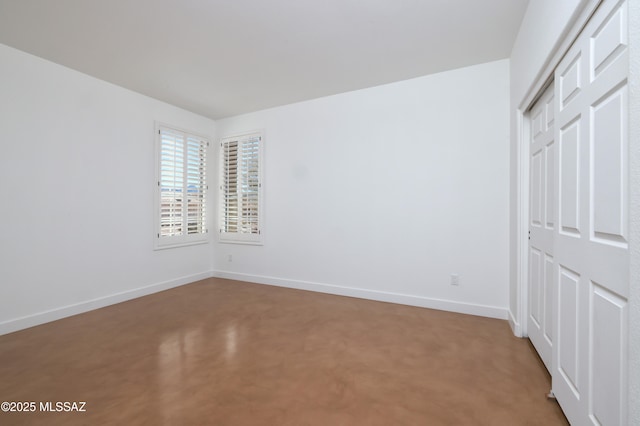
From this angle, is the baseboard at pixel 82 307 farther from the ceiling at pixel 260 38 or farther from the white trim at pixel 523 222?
the white trim at pixel 523 222


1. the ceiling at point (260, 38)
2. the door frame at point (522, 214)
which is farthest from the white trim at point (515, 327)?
the ceiling at point (260, 38)

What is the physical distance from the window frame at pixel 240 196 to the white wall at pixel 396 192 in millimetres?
118

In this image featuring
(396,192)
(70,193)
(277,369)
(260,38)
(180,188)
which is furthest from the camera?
(180,188)

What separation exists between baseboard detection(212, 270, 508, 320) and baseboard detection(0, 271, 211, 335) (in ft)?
3.28

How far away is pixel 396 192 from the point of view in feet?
11.5

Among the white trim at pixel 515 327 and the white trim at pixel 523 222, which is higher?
the white trim at pixel 523 222

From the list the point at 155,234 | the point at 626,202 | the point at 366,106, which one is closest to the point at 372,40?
the point at 366,106

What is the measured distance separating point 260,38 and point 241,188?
2.55 m

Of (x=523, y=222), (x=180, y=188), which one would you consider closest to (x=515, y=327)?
(x=523, y=222)

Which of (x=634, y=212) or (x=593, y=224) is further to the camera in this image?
(x=593, y=224)

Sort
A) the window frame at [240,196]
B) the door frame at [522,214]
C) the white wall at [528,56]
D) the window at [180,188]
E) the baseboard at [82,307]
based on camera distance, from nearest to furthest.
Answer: the white wall at [528,56], the door frame at [522,214], the baseboard at [82,307], the window at [180,188], the window frame at [240,196]

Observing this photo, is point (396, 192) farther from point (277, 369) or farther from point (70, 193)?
point (70, 193)

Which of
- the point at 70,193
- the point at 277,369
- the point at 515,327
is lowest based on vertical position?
the point at 277,369

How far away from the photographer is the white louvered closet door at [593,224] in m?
1.07
